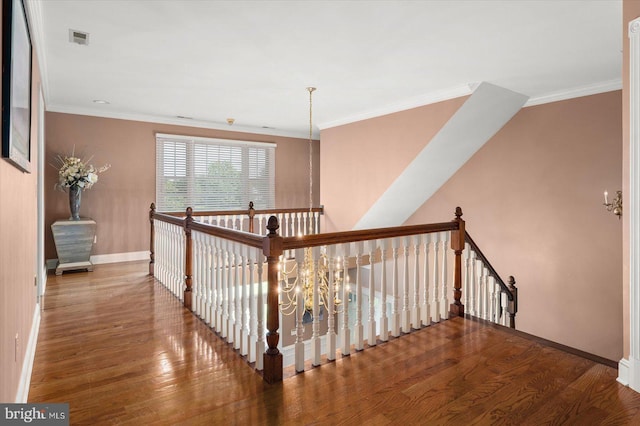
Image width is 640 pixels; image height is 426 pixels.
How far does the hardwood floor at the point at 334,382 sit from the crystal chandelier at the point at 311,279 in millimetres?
515

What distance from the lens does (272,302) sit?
2318mm

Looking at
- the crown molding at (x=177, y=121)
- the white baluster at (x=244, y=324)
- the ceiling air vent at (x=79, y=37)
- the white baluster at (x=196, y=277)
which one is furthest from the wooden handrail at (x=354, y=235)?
the crown molding at (x=177, y=121)

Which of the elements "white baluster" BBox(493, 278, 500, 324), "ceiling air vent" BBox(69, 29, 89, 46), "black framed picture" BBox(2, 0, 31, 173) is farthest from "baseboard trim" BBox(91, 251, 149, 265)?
"white baluster" BBox(493, 278, 500, 324)

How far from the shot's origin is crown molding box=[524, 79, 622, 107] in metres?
4.26

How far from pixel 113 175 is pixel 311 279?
3.94 meters

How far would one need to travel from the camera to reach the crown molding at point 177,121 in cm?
562

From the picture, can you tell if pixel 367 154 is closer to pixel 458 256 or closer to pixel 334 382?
pixel 458 256

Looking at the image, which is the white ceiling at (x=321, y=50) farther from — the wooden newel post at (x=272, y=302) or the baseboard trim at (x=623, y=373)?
the baseboard trim at (x=623, y=373)

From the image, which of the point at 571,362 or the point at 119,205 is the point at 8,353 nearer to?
the point at 571,362

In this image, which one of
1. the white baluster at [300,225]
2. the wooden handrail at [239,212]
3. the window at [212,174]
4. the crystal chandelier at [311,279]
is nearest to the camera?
the crystal chandelier at [311,279]

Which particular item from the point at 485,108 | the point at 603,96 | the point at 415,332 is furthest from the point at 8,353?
the point at 603,96

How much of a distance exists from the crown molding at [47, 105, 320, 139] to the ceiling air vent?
2946mm

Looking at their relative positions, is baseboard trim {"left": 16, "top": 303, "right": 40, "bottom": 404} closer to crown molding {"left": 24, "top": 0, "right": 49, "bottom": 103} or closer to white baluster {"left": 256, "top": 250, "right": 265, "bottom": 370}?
white baluster {"left": 256, "top": 250, "right": 265, "bottom": 370}

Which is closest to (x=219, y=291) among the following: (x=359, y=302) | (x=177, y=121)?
(x=359, y=302)
